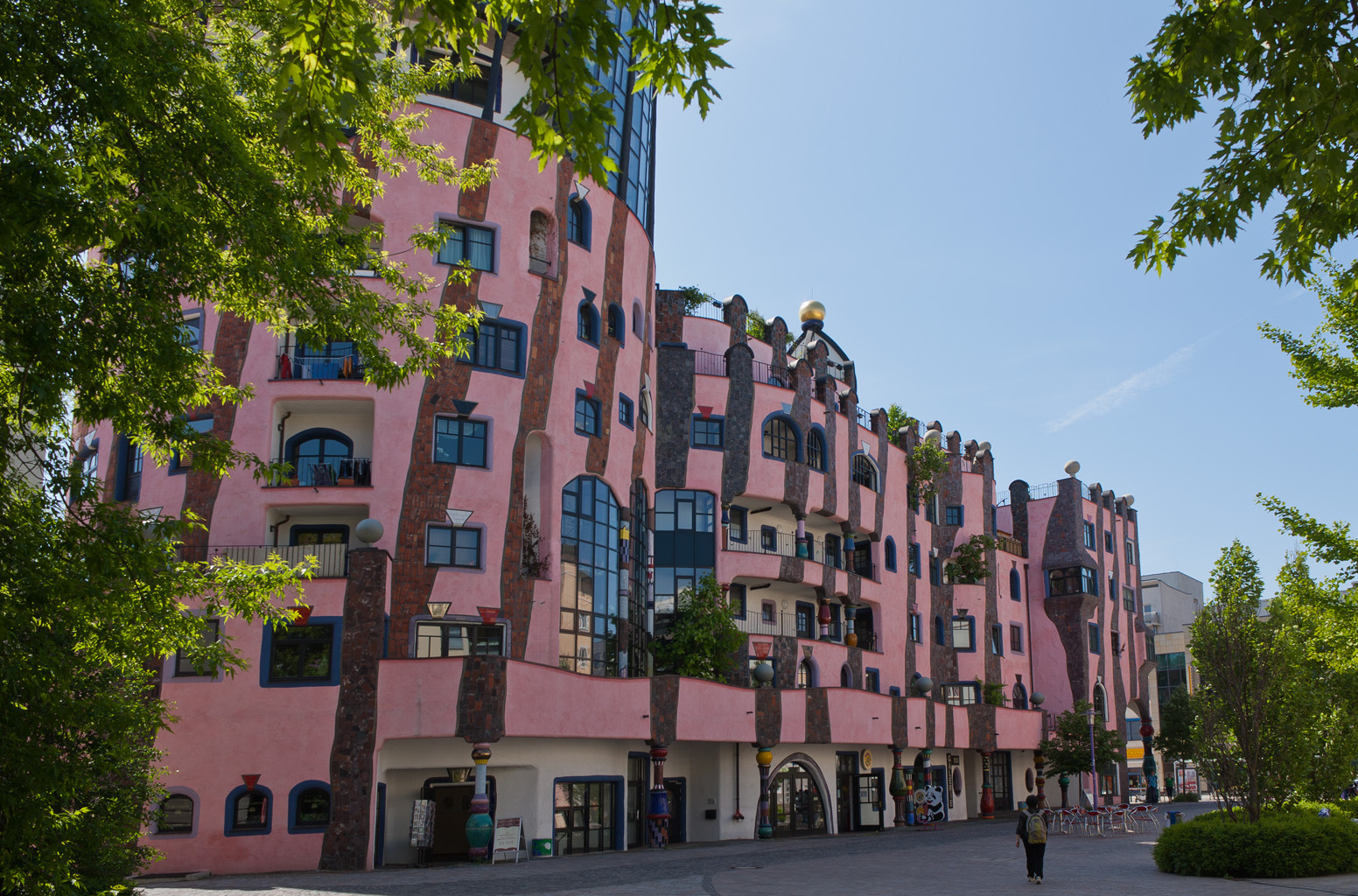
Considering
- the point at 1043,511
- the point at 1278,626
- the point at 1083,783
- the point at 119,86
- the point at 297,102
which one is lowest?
the point at 1083,783

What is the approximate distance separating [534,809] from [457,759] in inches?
89.6

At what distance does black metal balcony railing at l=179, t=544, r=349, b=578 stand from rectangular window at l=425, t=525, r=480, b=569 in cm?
190

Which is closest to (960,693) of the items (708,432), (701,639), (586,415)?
(708,432)

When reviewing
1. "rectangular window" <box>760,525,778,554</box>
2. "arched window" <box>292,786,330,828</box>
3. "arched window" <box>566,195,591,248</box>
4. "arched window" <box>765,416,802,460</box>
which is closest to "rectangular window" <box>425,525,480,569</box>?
"arched window" <box>292,786,330,828</box>

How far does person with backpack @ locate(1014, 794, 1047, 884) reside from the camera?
1912 cm

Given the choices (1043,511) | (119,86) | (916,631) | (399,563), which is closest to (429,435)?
(399,563)

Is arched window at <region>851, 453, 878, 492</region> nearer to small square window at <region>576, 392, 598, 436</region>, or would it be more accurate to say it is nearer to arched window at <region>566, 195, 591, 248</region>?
small square window at <region>576, 392, 598, 436</region>

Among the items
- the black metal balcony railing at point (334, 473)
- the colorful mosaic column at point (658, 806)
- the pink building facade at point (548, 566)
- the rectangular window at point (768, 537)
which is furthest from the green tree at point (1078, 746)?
the black metal balcony railing at point (334, 473)

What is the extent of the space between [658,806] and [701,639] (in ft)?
16.7

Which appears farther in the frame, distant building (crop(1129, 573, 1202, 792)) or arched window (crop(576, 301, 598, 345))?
distant building (crop(1129, 573, 1202, 792))

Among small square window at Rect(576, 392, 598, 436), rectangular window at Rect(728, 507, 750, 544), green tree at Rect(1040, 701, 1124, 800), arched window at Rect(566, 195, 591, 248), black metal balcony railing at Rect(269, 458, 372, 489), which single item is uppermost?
arched window at Rect(566, 195, 591, 248)

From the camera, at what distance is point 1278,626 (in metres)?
21.8

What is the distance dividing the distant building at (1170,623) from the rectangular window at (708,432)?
196ft

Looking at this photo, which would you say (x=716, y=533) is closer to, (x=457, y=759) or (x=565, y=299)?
(x=565, y=299)
